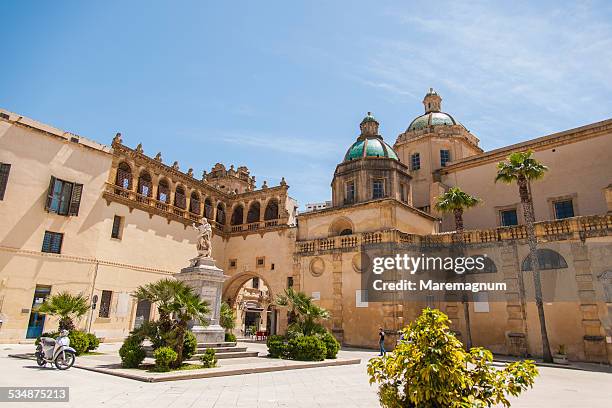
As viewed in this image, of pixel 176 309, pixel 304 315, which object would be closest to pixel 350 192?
pixel 304 315

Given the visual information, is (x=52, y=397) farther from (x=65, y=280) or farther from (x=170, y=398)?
(x=65, y=280)

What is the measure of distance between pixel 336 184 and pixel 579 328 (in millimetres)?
19981

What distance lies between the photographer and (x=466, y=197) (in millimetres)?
26344

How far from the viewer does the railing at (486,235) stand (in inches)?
880

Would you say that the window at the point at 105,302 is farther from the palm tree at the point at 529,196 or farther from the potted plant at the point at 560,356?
the potted plant at the point at 560,356

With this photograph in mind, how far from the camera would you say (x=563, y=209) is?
29.0 m

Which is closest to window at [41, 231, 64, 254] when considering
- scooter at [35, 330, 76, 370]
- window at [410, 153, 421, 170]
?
scooter at [35, 330, 76, 370]

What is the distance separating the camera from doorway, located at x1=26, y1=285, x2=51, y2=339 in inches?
925

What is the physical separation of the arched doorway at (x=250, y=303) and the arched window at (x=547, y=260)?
19.8 m

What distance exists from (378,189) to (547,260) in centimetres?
1335

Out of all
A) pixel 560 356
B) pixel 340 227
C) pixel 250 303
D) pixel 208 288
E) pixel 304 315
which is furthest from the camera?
pixel 250 303

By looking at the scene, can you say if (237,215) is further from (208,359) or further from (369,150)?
(208,359)

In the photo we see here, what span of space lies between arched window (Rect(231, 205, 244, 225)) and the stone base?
23.2m

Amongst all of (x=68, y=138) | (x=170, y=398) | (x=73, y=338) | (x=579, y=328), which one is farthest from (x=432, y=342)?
(x=68, y=138)
